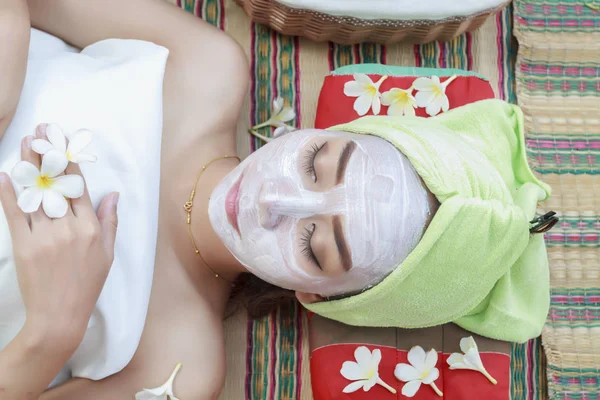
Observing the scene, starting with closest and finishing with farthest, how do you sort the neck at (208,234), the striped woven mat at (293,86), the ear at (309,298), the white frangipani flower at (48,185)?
the white frangipani flower at (48,185)
the ear at (309,298)
the neck at (208,234)
the striped woven mat at (293,86)

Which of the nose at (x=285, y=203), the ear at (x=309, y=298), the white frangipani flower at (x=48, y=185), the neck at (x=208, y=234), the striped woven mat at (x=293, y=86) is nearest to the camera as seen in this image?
the white frangipani flower at (x=48, y=185)

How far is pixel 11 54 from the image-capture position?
98cm

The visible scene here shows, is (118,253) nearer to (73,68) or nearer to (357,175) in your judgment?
(73,68)

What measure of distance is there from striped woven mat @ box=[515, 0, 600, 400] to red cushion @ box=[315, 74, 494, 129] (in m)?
0.29

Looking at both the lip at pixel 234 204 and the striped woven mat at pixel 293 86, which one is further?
the striped woven mat at pixel 293 86

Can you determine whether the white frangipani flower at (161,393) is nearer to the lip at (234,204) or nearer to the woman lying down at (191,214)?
the woman lying down at (191,214)

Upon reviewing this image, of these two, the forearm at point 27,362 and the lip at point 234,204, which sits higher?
the lip at point 234,204

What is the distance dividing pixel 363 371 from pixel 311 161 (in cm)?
55

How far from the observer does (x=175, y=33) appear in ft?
4.18

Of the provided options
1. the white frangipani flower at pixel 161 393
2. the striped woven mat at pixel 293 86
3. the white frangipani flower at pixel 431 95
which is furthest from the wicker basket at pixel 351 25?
the white frangipani flower at pixel 161 393

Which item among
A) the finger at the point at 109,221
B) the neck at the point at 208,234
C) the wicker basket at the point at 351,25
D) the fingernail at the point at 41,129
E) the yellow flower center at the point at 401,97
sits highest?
the wicker basket at the point at 351,25

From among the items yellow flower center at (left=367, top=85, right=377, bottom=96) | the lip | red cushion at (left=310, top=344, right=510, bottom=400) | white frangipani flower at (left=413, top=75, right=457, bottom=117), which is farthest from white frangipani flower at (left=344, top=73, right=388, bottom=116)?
red cushion at (left=310, top=344, right=510, bottom=400)

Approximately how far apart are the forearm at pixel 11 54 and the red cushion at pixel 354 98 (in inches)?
26.6

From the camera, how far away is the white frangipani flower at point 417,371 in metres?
1.26
